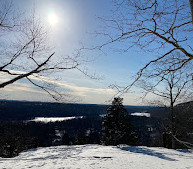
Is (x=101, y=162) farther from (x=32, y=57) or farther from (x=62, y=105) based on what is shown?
(x=32, y=57)

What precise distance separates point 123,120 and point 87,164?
17212mm

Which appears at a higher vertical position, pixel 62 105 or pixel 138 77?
pixel 138 77

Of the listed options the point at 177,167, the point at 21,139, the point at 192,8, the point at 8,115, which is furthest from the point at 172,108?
the point at 8,115

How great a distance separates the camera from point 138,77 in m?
3.54

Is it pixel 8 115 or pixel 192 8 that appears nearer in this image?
pixel 192 8

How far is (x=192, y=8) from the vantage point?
214 centimetres

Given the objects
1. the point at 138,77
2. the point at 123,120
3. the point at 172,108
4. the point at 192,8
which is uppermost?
the point at 192,8

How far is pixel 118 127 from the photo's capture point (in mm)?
21406

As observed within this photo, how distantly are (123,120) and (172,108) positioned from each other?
9889mm

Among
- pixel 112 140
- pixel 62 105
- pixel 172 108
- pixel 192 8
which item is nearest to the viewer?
pixel 192 8

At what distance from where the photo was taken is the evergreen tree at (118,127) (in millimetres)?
21047

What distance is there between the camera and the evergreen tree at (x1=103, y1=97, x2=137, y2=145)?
2105 centimetres

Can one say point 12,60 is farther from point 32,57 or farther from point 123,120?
point 123,120

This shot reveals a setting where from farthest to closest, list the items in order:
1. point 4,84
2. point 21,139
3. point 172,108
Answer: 1. point 21,139
2. point 172,108
3. point 4,84
